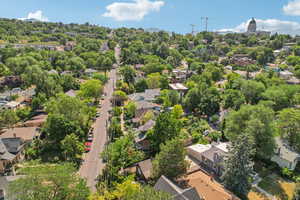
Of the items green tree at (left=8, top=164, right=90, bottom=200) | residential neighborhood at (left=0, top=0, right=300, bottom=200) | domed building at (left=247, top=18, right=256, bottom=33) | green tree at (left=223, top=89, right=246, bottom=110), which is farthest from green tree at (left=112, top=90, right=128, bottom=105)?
domed building at (left=247, top=18, right=256, bottom=33)

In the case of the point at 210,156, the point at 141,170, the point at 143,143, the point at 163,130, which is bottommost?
the point at 141,170

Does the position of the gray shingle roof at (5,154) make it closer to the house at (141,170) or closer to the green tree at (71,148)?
the green tree at (71,148)

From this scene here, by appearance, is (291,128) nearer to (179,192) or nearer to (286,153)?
(286,153)

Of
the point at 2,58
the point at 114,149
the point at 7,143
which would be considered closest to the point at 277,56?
the point at 114,149

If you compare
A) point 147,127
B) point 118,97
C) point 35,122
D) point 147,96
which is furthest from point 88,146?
point 147,96

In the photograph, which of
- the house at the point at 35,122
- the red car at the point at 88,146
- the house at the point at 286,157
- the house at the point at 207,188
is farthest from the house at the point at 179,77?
the house at the point at 207,188
